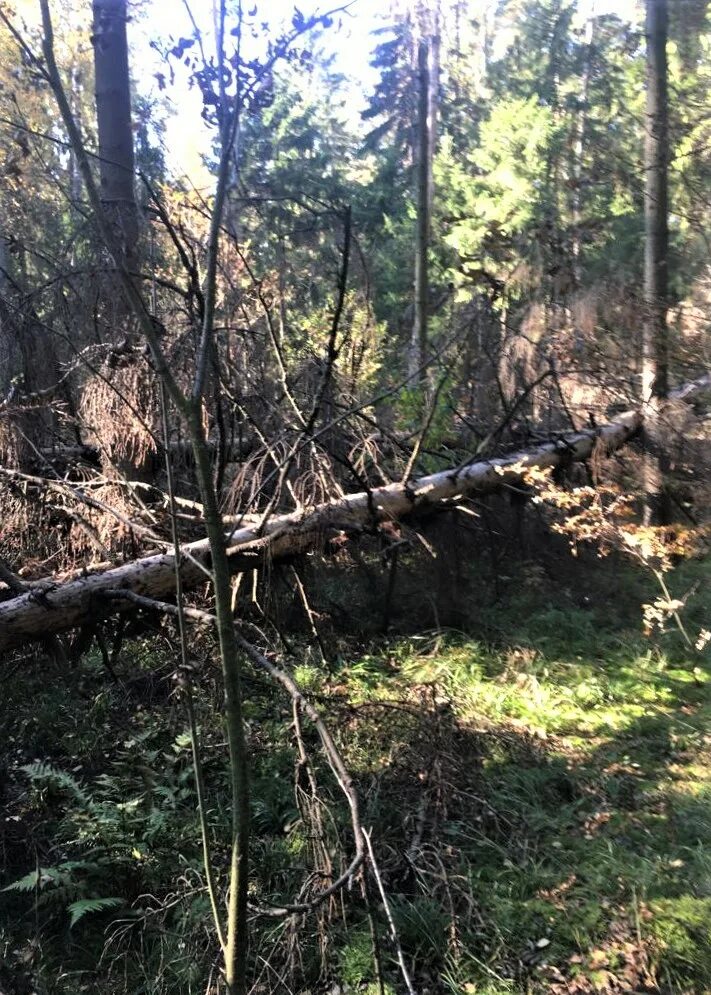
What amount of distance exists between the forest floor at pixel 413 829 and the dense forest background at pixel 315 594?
21 mm

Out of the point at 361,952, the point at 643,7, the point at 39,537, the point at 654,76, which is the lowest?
the point at 361,952

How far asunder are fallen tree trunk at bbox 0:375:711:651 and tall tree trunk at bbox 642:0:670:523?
1.27 metres

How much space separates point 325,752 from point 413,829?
37.5 inches

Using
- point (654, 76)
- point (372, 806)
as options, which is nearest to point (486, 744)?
point (372, 806)

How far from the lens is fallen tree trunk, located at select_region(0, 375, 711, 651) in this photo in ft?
12.2

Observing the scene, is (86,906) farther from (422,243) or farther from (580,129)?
(580,129)

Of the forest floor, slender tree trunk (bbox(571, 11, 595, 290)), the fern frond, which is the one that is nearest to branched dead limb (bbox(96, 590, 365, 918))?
the forest floor

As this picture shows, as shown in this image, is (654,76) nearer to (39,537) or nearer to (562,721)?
(562,721)

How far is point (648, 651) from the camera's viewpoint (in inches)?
235

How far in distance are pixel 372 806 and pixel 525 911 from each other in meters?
0.90

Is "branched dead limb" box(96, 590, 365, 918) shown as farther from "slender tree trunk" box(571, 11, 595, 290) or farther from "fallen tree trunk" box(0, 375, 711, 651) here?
"slender tree trunk" box(571, 11, 595, 290)

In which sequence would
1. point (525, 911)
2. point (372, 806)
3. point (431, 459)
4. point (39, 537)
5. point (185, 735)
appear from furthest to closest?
point (431, 459)
point (39, 537)
point (185, 735)
point (372, 806)
point (525, 911)

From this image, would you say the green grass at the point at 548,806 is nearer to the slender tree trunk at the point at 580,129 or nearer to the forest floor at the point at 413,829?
the forest floor at the point at 413,829

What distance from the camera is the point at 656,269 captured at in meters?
7.41
